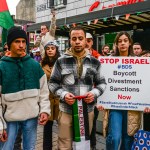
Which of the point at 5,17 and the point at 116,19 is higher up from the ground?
the point at 116,19

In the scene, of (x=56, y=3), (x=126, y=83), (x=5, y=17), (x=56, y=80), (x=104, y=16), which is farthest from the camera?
(x=56, y=3)

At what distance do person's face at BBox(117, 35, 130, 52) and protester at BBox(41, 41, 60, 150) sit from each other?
1.16 metres

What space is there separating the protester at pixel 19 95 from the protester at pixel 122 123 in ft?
2.95

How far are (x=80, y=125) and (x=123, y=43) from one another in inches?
46.8

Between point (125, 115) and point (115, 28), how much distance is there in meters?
10.1

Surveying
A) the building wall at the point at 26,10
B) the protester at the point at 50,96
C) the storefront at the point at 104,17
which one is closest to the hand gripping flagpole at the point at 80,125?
the protester at the point at 50,96

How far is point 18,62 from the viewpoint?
315cm

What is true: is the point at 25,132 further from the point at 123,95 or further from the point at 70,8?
the point at 70,8

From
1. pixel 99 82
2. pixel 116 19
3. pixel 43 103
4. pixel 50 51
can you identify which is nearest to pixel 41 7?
pixel 116 19

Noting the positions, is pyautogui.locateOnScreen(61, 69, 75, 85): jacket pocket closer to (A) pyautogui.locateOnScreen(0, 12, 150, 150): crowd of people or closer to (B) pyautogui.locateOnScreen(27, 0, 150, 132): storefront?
(A) pyautogui.locateOnScreen(0, 12, 150, 150): crowd of people

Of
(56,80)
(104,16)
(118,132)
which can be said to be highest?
(104,16)

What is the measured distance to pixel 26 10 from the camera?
152 feet

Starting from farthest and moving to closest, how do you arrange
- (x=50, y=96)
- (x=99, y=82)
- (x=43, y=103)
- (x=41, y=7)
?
(x=41, y=7), (x=50, y=96), (x=99, y=82), (x=43, y=103)

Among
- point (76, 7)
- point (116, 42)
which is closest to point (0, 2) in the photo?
point (116, 42)
